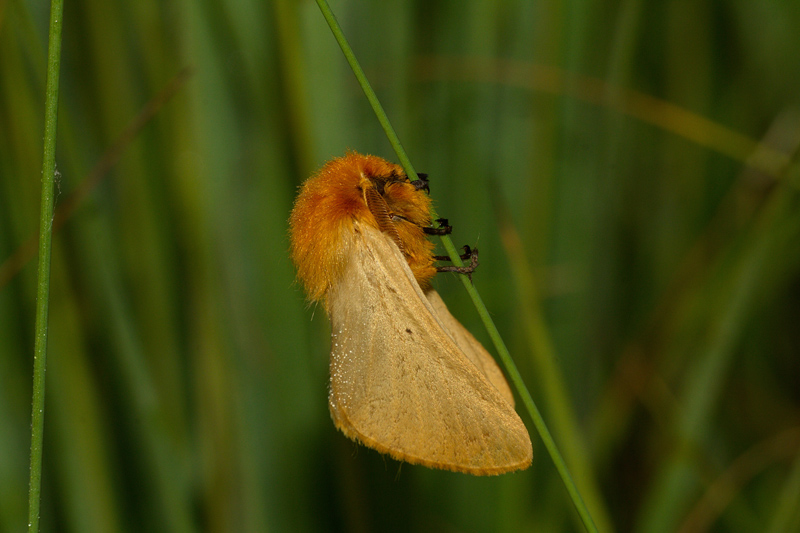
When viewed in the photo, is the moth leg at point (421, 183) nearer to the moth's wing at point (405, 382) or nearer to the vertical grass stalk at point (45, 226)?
the moth's wing at point (405, 382)

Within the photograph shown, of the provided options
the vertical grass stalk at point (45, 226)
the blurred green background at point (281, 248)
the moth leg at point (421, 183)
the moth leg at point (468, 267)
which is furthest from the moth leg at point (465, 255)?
the vertical grass stalk at point (45, 226)

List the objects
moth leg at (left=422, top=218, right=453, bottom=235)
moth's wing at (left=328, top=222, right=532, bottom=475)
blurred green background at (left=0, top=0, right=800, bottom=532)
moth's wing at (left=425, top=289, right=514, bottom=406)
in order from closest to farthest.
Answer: moth's wing at (left=328, top=222, right=532, bottom=475) → moth leg at (left=422, top=218, right=453, bottom=235) → moth's wing at (left=425, top=289, right=514, bottom=406) → blurred green background at (left=0, top=0, right=800, bottom=532)

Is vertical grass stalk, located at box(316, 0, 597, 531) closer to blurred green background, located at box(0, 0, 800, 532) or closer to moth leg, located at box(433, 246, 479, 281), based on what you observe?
moth leg, located at box(433, 246, 479, 281)

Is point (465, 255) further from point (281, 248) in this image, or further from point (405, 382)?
point (281, 248)

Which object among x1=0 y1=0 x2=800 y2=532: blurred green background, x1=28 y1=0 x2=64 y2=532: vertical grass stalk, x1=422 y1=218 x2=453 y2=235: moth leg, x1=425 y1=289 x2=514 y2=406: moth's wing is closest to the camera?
x1=28 y1=0 x2=64 y2=532: vertical grass stalk

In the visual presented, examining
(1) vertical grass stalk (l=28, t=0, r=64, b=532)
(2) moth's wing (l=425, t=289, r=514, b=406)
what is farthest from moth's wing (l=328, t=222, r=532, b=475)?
(1) vertical grass stalk (l=28, t=0, r=64, b=532)

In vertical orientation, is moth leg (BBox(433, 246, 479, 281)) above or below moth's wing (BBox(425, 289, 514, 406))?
above
